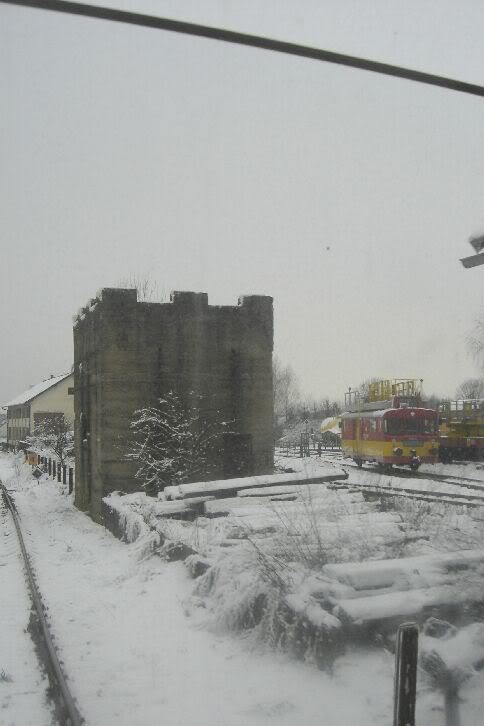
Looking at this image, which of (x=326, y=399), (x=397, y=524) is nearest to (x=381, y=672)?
(x=397, y=524)

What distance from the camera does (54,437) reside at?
30.5m

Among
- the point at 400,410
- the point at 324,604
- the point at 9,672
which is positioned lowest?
the point at 9,672

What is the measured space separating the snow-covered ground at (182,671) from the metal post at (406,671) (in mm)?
1186

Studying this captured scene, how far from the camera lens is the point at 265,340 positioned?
16594 mm

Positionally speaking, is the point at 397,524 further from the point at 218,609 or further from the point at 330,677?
the point at 330,677

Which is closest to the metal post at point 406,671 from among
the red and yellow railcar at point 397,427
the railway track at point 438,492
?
the railway track at point 438,492

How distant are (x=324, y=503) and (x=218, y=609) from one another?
4.84m

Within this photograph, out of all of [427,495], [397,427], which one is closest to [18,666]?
[427,495]

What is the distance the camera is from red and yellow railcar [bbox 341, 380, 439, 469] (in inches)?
880

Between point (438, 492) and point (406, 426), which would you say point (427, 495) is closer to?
point (438, 492)

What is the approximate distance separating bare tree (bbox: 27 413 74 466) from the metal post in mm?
23847

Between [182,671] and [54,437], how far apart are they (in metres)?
26.4

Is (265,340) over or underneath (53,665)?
over

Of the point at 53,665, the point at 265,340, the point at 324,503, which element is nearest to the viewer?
the point at 53,665
